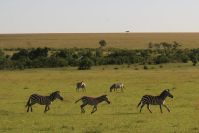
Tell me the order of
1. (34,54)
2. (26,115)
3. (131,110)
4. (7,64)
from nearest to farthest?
(26,115)
(131,110)
(7,64)
(34,54)

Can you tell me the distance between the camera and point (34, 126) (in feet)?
60.9

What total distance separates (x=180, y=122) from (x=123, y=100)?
8.61 m

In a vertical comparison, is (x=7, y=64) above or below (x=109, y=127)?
below

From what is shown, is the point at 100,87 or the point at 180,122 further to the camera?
the point at 100,87

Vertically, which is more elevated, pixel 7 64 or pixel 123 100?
pixel 123 100

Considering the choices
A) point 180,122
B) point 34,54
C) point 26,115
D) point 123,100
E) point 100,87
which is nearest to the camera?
point 180,122

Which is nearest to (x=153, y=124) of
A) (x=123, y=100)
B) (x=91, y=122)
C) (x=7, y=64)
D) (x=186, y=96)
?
(x=91, y=122)

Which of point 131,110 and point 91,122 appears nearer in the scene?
point 91,122

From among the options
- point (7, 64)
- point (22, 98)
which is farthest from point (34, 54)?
point (22, 98)

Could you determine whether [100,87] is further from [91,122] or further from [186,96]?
[91,122]

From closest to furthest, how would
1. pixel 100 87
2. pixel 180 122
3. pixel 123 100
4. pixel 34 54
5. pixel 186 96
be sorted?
pixel 180 122 → pixel 123 100 → pixel 186 96 → pixel 100 87 → pixel 34 54

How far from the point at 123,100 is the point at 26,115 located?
304 inches

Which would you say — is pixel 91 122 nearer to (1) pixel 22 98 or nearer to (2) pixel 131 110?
(2) pixel 131 110

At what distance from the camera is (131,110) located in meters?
23.5
